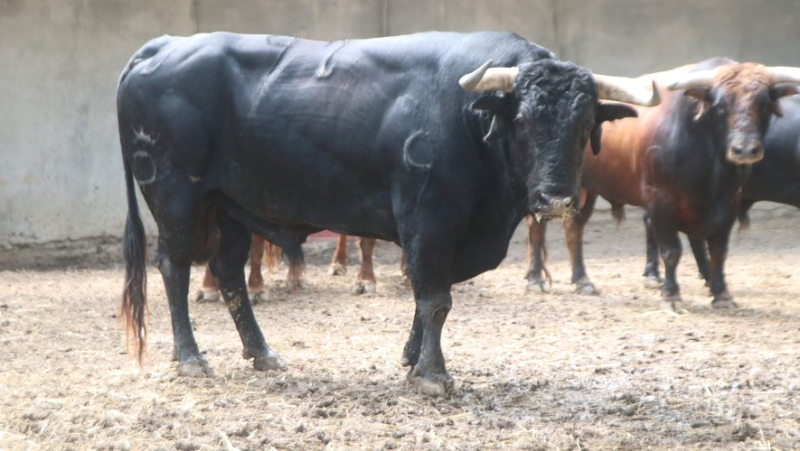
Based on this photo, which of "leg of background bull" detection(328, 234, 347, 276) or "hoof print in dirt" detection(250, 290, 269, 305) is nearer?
"hoof print in dirt" detection(250, 290, 269, 305)

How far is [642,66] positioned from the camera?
12.6 m

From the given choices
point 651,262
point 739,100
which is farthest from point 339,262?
point 739,100

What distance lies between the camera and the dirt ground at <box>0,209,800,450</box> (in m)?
4.70

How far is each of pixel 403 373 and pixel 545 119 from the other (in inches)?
67.4

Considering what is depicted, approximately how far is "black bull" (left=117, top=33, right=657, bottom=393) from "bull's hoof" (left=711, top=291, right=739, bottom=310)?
3462mm

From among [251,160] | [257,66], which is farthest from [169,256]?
[257,66]

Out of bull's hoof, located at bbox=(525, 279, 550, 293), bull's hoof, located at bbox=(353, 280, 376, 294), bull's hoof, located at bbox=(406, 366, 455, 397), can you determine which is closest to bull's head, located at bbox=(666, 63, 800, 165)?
bull's hoof, located at bbox=(525, 279, 550, 293)

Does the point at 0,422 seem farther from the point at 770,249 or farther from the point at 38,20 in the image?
the point at 770,249

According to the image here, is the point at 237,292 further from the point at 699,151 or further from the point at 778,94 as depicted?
the point at 778,94

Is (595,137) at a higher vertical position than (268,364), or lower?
higher

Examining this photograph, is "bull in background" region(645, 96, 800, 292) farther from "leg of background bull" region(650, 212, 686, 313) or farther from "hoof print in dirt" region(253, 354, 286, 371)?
"hoof print in dirt" region(253, 354, 286, 371)

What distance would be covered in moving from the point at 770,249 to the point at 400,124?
7181mm

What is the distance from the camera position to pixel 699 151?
8.09m

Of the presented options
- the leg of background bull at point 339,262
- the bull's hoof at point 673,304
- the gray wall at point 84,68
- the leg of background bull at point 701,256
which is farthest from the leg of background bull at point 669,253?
the gray wall at point 84,68
